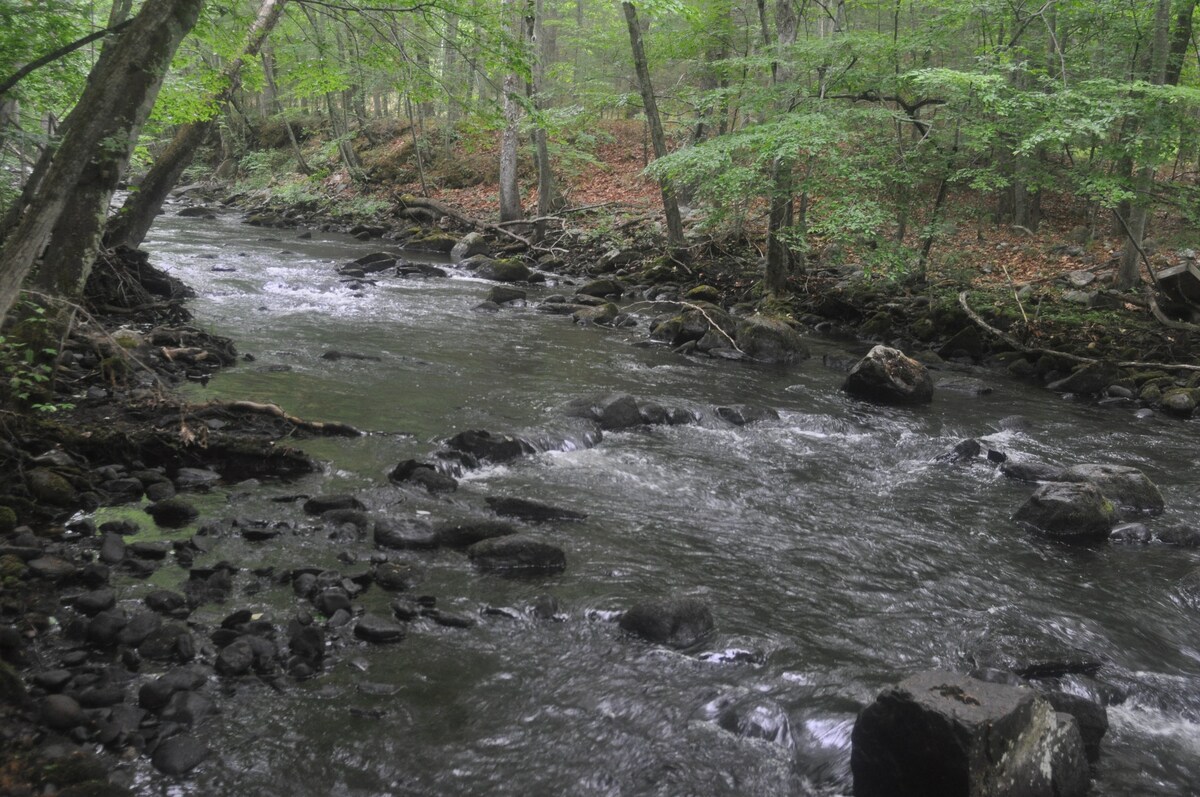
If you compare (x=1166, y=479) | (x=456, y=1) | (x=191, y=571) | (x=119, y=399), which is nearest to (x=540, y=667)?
(x=191, y=571)

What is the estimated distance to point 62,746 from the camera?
3.38 m

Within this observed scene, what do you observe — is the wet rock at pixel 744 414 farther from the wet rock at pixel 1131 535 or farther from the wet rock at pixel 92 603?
the wet rock at pixel 92 603

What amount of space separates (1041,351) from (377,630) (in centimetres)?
1230

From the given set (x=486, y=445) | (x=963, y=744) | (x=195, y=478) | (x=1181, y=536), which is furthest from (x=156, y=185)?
(x=1181, y=536)

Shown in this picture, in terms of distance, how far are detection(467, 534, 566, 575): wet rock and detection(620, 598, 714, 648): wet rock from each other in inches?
31.6

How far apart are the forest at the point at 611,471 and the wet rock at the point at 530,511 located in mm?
20

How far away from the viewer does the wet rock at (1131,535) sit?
7.07m

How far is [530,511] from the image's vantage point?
6.59 metres

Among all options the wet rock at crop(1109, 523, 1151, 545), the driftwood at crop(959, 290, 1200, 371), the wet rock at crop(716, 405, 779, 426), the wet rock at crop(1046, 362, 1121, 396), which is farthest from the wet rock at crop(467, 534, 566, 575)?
the driftwood at crop(959, 290, 1200, 371)

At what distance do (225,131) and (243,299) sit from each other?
2797cm

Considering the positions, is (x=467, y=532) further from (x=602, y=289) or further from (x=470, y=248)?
(x=470, y=248)

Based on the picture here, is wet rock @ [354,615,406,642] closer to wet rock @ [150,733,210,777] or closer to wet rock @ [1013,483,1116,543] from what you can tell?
wet rock @ [150,733,210,777]

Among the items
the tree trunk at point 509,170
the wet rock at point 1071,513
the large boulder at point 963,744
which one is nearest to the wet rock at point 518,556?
the large boulder at point 963,744

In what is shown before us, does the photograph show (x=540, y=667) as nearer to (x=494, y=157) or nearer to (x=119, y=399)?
(x=119, y=399)
